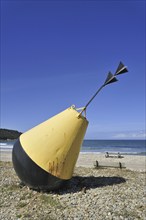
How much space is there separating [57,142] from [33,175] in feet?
3.69

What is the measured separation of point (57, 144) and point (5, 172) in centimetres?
457

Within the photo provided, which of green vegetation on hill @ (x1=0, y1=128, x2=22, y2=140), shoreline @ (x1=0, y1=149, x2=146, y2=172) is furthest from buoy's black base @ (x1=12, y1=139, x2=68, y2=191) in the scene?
green vegetation on hill @ (x1=0, y1=128, x2=22, y2=140)

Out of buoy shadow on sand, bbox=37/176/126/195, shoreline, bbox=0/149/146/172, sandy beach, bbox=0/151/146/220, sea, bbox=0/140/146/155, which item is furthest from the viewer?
sea, bbox=0/140/146/155

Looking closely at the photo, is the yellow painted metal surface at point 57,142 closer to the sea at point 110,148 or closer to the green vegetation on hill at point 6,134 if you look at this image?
the green vegetation on hill at point 6,134

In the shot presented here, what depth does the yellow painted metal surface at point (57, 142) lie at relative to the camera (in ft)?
25.4

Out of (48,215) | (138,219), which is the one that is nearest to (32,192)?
(48,215)

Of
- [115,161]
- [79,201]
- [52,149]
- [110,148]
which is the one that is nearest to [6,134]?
[115,161]

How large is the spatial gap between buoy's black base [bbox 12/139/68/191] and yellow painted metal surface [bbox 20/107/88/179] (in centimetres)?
12

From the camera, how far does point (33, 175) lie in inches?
305

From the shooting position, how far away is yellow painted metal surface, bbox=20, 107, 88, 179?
305 inches

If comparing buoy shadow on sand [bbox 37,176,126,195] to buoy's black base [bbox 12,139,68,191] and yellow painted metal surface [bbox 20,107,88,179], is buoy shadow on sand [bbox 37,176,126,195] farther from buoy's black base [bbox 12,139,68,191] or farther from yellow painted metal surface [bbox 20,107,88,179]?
yellow painted metal surface [bbox 20,107,88,179]

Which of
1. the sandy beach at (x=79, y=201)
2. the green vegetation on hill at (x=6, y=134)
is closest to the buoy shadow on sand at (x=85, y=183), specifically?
the sandy beach at (x=79, y=201)

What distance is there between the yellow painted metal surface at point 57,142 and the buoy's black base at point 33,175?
4.5 inches

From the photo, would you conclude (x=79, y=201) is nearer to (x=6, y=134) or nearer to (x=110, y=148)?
(x=6, y=134)
